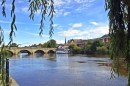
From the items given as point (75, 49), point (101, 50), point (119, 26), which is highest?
point (75, 49)

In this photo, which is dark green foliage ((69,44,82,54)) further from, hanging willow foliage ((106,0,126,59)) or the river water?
hanging willow foliage ((106,0,126,59))

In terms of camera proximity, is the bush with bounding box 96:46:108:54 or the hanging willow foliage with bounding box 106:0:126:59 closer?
the hanging willow foliage with bounding box 106:0:126:59

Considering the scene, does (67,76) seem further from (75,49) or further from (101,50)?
(75,49)

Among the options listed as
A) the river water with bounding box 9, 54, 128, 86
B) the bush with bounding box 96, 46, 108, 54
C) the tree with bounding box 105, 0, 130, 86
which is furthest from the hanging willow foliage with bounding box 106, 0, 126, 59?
the bush with bounding box 96, 46, 108, 54

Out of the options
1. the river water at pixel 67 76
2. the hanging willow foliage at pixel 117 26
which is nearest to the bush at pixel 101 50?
the river water at pixel 67 76

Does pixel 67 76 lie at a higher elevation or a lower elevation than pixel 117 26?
lower

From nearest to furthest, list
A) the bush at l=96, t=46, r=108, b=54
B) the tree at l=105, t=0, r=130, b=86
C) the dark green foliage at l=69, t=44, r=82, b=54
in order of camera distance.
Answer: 1. the tree at l=105, t=0, r=130, b=86
2. the bush at l=96, t=46, r=108, b=54
3. the dark green foliage at l=69, t=44, r=82, b=54

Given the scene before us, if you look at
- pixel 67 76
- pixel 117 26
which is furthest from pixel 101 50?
pixel 117 26

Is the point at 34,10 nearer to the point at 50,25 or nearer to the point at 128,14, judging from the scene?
the point at 50,25

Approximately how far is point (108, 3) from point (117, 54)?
23.8 inches

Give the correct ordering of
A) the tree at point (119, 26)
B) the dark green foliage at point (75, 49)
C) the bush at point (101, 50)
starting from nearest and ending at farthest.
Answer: the tree at point (119, 26) → the bush at point (101, 50) → the dark green foliage at point (75, 49)

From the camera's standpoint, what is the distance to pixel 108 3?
103 inches

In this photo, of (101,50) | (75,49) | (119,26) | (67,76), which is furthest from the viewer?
(75,49)

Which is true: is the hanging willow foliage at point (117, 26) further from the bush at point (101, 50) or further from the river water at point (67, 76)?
the bush at point (101, 50)
